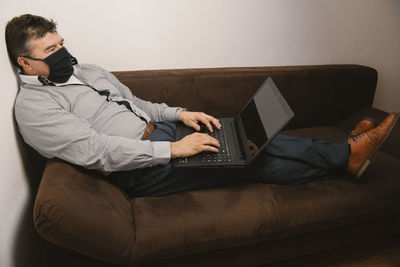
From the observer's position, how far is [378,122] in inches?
64.6

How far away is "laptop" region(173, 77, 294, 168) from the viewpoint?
1.08 meters

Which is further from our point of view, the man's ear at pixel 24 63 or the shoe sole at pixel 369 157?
the shoe sole at pixel 369 157

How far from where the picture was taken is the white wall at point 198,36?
105 cm

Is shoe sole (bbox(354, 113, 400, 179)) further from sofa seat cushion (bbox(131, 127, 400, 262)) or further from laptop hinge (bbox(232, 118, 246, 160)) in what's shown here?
laptop hinge (bbox(232, 118, 246, 160))

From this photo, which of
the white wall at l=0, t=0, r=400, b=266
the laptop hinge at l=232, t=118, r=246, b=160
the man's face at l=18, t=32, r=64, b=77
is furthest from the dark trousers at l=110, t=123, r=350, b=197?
the man's face at l=18, t=32, r=64, b=77

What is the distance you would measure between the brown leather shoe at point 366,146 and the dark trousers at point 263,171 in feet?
0.11

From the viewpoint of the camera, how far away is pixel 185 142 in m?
1.14

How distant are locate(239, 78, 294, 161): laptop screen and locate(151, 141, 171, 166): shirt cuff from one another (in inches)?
13.6

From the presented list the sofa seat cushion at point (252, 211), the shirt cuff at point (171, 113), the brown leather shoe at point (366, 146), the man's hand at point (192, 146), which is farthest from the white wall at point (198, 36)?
the brown leather shoe at point (366, 146)

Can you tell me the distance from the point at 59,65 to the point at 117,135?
0.39 meters

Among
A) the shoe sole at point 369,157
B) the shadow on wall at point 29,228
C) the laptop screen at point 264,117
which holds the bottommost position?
the shadow on wall at point 29,228

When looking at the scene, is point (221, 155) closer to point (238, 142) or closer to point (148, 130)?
point (238, 142)

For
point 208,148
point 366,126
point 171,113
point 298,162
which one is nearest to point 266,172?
point 298,162

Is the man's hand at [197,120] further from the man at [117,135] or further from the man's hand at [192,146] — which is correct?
the man's hand at [192,146]
